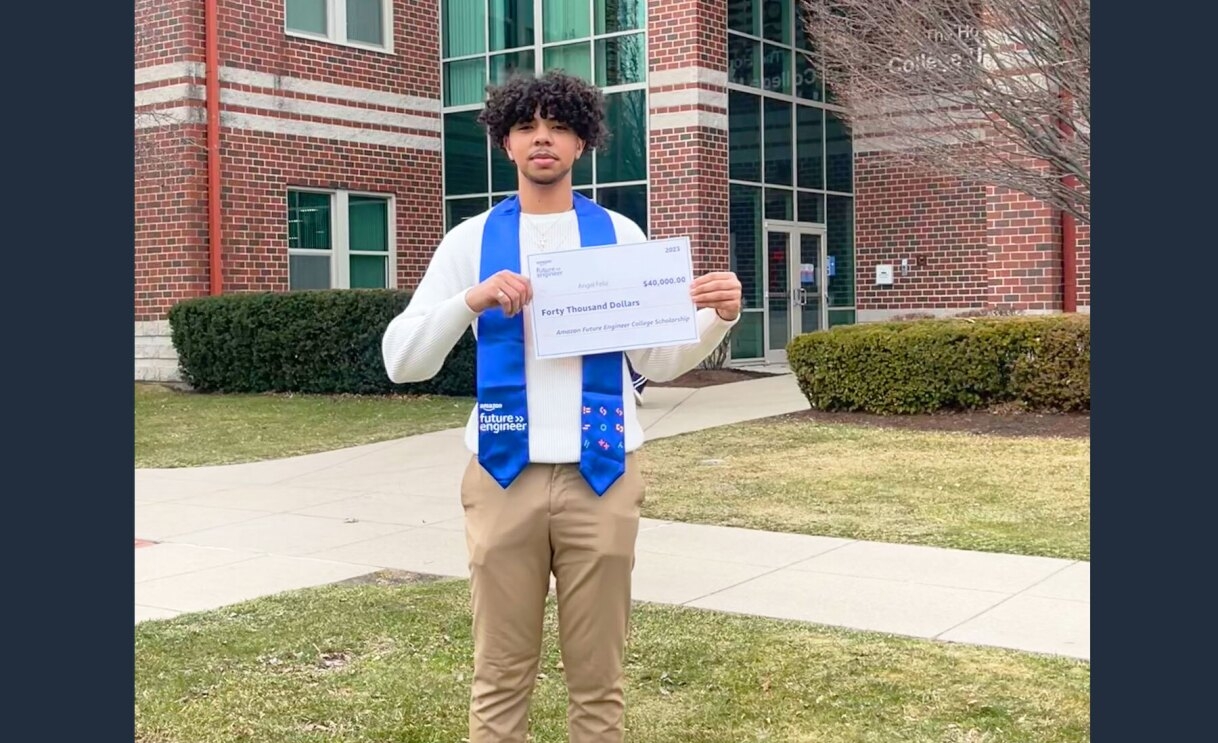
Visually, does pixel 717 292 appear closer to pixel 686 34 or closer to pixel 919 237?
pixel 686 34

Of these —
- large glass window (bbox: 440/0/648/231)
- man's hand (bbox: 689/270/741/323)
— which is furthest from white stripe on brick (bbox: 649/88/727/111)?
man's hand (bbox: 689/270/741/323)

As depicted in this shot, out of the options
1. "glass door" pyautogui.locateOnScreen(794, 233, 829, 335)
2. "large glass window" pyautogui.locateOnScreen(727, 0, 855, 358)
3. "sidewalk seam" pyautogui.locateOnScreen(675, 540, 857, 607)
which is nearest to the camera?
"sidewalk seam" pyautogui.locateOnScreen(675, 540, 857, 607)

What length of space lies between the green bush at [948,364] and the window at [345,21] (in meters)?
8.79

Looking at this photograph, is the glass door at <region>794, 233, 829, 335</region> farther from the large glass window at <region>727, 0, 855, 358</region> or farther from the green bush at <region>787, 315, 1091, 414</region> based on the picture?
the green bush at <region>787, 315, 1091, 414</region>

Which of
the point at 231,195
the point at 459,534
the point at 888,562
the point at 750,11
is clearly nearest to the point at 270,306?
the point at 231,195

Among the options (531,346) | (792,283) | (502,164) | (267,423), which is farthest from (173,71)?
(531,346)

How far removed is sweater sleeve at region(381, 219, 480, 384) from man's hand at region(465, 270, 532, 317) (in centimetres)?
6

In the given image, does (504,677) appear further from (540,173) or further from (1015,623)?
(1015,623)

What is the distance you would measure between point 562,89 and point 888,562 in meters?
4.05

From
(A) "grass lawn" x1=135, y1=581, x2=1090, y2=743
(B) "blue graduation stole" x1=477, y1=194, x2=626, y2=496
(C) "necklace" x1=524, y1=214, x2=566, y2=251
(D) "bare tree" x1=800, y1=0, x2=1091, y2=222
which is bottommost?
(A) "grass lawn" x1=135, y1=581, x2=1090, y2=743

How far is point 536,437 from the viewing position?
9.96 feet

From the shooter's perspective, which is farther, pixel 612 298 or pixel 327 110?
pixel 327 110

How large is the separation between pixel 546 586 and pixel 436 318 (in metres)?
0.73

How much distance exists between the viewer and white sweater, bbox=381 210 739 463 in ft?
9.96
